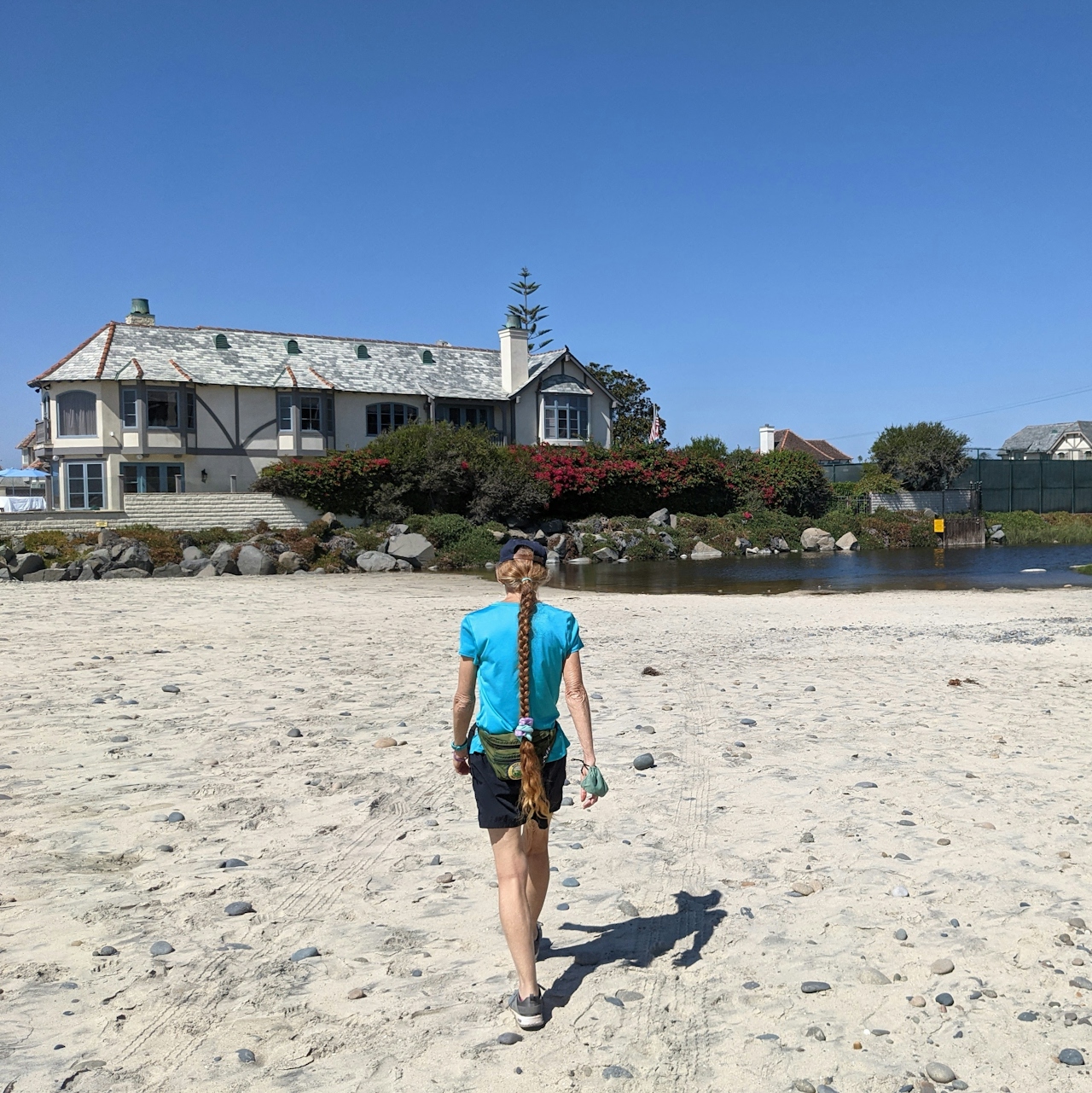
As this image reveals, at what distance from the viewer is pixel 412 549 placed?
3397 centimetres

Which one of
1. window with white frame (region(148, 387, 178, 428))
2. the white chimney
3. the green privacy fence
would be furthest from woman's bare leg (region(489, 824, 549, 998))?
the green privacy fence

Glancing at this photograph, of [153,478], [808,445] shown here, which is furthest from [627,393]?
[153,478]

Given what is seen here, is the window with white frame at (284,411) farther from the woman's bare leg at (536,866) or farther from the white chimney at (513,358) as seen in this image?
the woman's bare leg at (536,866)

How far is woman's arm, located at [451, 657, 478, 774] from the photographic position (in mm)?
4371

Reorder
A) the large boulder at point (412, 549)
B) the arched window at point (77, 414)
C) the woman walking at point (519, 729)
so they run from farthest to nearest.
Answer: the arched window at point (77, 414)
the large boulder at point (412, 549)
the woman walking at point (519, 729)

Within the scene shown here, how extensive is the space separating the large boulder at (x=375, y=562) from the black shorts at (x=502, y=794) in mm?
28848

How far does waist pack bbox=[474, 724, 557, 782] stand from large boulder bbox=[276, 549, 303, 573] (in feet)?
89.6

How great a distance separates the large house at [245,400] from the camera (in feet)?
128

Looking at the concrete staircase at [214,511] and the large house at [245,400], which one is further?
the large house at [245,400]

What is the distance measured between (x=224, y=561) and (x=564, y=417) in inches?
910

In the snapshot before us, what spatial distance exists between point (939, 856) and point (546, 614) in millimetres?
3143

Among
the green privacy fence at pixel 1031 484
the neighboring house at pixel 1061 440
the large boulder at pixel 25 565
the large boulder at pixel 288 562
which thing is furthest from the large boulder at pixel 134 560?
the neighboring house at pixel 1061 440

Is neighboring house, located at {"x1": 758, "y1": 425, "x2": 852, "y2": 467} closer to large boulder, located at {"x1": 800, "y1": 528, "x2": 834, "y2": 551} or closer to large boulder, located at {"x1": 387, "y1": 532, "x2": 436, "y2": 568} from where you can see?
large boulder, located at {"x1": 800, "y1": 528, "x2": 834, "y2": 551}

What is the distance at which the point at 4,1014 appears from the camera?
419 cm
